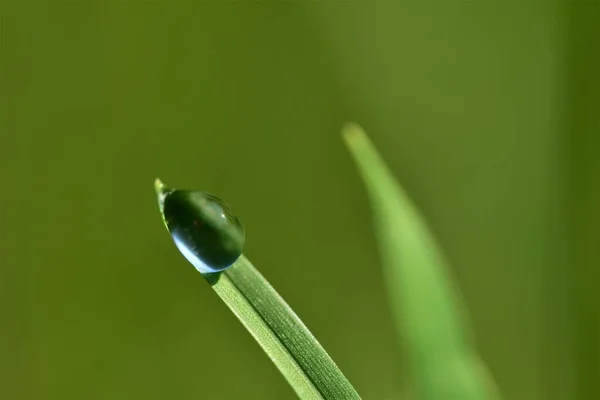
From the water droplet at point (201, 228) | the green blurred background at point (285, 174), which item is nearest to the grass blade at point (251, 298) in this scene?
the water droplet at point (201, 228)

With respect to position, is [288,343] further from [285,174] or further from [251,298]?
[285,174]

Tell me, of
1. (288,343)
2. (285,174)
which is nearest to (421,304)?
(288,343)

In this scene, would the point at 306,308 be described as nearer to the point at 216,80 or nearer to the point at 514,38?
the point at 216,80

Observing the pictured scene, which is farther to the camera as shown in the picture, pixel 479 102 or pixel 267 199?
pixel 479 102

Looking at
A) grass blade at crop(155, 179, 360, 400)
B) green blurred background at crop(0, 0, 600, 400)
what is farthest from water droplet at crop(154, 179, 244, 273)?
green blurred background at crop(0, 0, 600, 400)

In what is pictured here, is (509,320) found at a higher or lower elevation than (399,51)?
lower

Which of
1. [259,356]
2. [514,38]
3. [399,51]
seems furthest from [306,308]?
[514,38]
